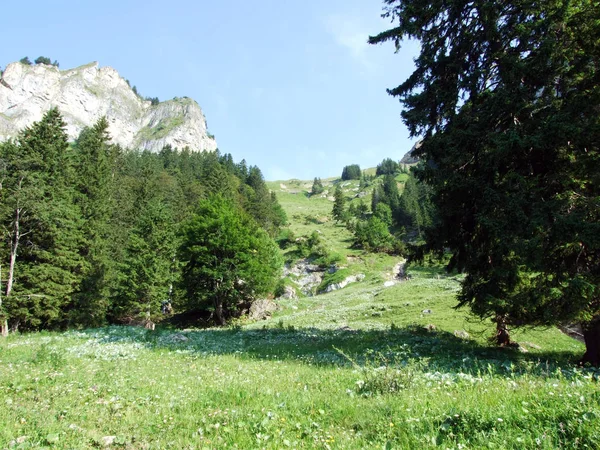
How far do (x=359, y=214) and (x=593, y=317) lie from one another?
124530 millimetres

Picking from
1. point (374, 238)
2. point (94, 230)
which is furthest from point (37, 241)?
point (374, 238)

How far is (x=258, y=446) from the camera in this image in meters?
4.30

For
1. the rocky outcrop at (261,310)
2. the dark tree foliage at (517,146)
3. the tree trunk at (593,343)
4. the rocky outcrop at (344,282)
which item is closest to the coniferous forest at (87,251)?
the rocky outcrop at (261,310)

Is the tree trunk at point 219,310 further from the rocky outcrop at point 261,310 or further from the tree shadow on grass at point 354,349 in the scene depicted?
the tree shadow on grass at point 354,349

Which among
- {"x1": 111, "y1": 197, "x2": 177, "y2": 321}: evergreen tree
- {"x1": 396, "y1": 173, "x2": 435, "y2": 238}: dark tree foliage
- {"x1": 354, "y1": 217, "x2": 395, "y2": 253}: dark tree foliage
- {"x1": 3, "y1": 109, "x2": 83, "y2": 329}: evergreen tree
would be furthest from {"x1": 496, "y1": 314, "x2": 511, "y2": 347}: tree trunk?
{"x1": 396, "y1": 173, "x2": 435, "y2": 238}: dark tree foliage

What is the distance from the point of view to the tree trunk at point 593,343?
35.7 ft

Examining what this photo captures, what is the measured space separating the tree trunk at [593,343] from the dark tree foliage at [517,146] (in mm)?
36

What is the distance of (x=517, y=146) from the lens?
36.3 ft

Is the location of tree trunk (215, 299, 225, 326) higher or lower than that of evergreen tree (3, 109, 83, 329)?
lower

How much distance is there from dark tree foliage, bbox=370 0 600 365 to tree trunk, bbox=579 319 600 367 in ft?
0.12

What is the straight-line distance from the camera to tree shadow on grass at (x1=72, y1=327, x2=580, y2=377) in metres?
10.8

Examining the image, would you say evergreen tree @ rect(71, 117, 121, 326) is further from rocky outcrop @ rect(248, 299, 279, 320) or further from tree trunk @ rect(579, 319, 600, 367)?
Answer: tree trunk @ rect(579, 319, 600, 367)

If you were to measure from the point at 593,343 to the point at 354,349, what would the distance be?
8.27 metres

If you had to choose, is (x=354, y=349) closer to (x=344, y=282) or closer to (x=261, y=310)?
(x=261, y=310)
